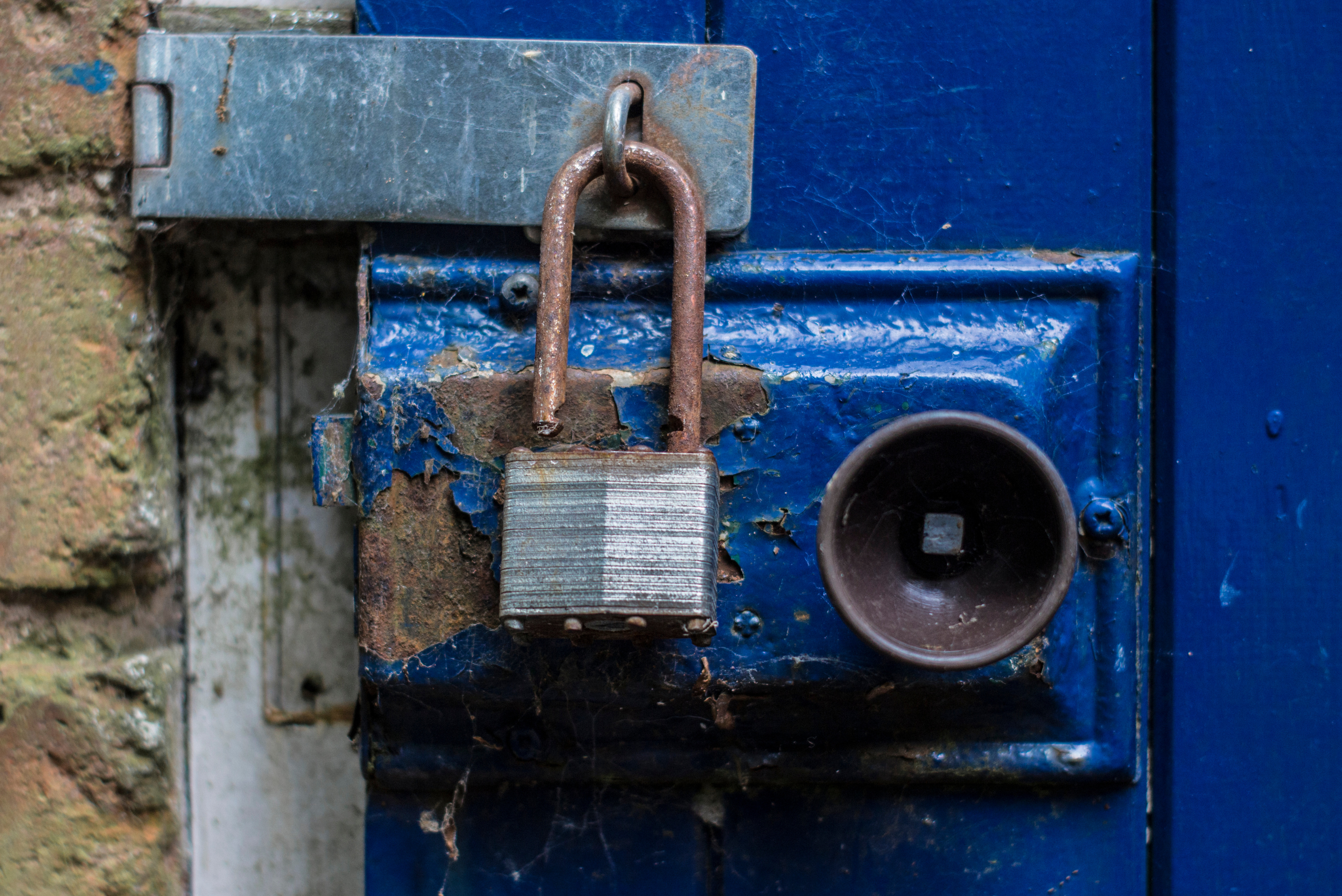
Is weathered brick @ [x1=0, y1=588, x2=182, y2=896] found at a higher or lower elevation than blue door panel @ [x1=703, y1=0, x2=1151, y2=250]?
lower

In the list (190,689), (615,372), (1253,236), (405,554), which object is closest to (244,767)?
A: (190,689)

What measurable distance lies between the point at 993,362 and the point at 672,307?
0.84 feet

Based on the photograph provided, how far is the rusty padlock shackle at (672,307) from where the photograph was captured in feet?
2.19

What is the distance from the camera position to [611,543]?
617 millimetres

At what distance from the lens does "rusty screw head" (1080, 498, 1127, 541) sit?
75 centimetres

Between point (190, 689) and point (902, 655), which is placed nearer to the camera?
point (902, 655)

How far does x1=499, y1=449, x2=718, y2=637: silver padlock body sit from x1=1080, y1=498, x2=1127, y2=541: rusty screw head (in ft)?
1.06

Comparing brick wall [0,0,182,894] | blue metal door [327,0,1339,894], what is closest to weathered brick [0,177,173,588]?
brick wall [0,0,182,894]

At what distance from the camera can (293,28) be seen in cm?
81

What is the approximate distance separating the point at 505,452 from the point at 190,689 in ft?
1.46

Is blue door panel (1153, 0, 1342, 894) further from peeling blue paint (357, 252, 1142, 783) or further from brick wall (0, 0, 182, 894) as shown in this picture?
brick wall (0, 0, 182, 894)

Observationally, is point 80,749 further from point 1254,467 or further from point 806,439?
point 1254,467

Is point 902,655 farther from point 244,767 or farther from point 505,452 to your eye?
point 244,767

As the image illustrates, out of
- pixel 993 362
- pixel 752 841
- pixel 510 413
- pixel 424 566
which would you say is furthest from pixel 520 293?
pixel 752 841
